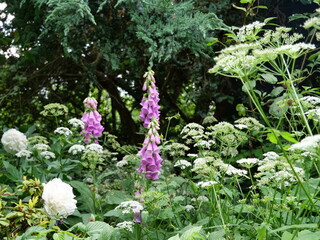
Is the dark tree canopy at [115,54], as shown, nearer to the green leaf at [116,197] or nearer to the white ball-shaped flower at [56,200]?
the green leaf at [116,197]

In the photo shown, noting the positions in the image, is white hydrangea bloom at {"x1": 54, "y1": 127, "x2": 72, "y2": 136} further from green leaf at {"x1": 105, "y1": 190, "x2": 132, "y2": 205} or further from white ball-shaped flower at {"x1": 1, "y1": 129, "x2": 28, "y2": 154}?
green leaf at {"x1": 105, "y1": 190, "x2": 132, "y2": 205}

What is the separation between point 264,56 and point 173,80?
366 centimetres

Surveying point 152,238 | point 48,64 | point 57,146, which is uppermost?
point 48,64

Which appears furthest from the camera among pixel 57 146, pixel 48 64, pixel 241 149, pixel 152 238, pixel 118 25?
pixel 48 64

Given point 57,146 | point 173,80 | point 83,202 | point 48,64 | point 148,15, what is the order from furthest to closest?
point 173,80 < point 48,64 < point 148,15 < point 57,146 < point 83,202

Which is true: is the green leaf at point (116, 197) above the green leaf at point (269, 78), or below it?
below

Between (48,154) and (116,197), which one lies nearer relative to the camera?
(116,197)

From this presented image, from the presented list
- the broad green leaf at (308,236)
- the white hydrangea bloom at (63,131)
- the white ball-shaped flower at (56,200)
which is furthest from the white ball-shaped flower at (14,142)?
the broad green leaf at (308,236)

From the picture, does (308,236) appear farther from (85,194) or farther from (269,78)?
(85,194)

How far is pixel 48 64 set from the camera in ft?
15.7

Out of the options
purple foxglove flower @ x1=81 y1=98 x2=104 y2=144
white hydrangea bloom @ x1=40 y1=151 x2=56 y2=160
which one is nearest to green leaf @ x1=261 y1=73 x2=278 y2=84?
purple foxglove flower @ x1=81 y1=98 x2=104 y2=144

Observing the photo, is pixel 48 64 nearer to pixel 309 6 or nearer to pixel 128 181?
pixel 128 181

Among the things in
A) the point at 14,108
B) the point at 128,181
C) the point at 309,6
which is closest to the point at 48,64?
the point at 14,108

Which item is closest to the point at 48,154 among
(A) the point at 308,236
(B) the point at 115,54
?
(B) the point at 115,54
